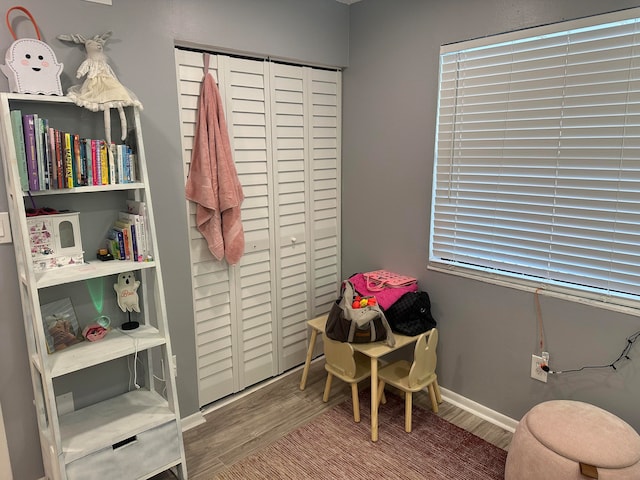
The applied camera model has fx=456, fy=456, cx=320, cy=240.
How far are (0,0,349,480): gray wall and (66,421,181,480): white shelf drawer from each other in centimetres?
39

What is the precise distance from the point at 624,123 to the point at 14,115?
237cm

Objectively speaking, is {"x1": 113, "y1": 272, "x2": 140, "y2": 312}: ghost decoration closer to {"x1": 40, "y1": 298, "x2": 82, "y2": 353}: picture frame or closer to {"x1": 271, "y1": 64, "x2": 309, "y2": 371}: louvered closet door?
{"x1": 40, "y1": 298, "x2": 82, "y2": 353}: picture frame

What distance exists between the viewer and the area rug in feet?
7.02

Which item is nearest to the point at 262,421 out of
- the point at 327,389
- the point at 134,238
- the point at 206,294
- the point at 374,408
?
the point at 327,389

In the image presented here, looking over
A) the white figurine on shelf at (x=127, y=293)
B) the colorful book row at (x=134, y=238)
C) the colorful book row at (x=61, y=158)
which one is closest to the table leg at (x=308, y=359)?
the white figurine on shelf at (x=127, y=293)

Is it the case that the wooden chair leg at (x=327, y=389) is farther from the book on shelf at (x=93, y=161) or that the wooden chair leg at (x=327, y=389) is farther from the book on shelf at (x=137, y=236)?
the book on shelf at (x=93, y=161)

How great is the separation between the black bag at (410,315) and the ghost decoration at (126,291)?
51.8 inches

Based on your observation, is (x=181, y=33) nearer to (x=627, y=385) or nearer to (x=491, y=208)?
(x=491, y=208)

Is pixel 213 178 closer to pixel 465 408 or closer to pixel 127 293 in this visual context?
pixel 127 293

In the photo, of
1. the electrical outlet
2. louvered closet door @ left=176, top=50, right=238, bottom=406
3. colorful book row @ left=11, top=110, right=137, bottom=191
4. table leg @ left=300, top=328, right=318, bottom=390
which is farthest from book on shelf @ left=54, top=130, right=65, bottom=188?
the electrical outlet

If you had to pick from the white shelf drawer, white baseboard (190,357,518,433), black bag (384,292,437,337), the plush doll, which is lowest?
white baseboard (190,357,518,433)

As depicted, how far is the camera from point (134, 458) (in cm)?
190

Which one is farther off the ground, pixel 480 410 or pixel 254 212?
pixel 254 212

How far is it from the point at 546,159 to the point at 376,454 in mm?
1655
